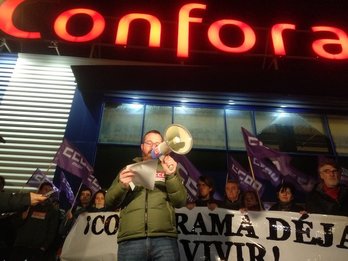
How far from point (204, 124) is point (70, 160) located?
4797 millimetres

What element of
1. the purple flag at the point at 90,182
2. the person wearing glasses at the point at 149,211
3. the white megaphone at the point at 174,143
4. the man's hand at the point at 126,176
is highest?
the purple flag at the point at 90,182

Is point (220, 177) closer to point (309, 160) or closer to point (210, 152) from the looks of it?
point (210, 152)

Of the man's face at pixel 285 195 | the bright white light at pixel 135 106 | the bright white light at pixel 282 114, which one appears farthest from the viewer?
the bright white light at pixel 282 114

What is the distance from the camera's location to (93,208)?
6301 millimetres

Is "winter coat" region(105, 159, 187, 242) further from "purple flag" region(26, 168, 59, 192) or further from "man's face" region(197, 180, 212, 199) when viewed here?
"purple flag" region(26, 168, 59, 192)

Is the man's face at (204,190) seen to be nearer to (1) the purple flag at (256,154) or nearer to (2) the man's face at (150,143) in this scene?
(1) the purple flag at (256,154)

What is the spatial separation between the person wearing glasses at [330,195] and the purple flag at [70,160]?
4.92 metres

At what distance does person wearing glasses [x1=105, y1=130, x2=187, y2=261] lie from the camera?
3.39 metres

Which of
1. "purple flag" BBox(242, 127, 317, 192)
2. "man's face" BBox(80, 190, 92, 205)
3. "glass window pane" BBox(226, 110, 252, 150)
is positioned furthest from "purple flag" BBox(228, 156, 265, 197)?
"man's face" BBox(80, 190, 92, 205)

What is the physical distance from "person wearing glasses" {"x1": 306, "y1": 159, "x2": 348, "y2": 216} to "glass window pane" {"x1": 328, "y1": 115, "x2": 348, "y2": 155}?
18.4 feet

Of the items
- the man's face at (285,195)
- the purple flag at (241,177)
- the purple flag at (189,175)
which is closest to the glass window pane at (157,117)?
the purple flag at (189,175)

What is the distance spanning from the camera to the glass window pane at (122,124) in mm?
10164

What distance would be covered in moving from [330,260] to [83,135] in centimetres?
713

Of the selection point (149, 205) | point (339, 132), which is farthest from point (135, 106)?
point (149, 205)
